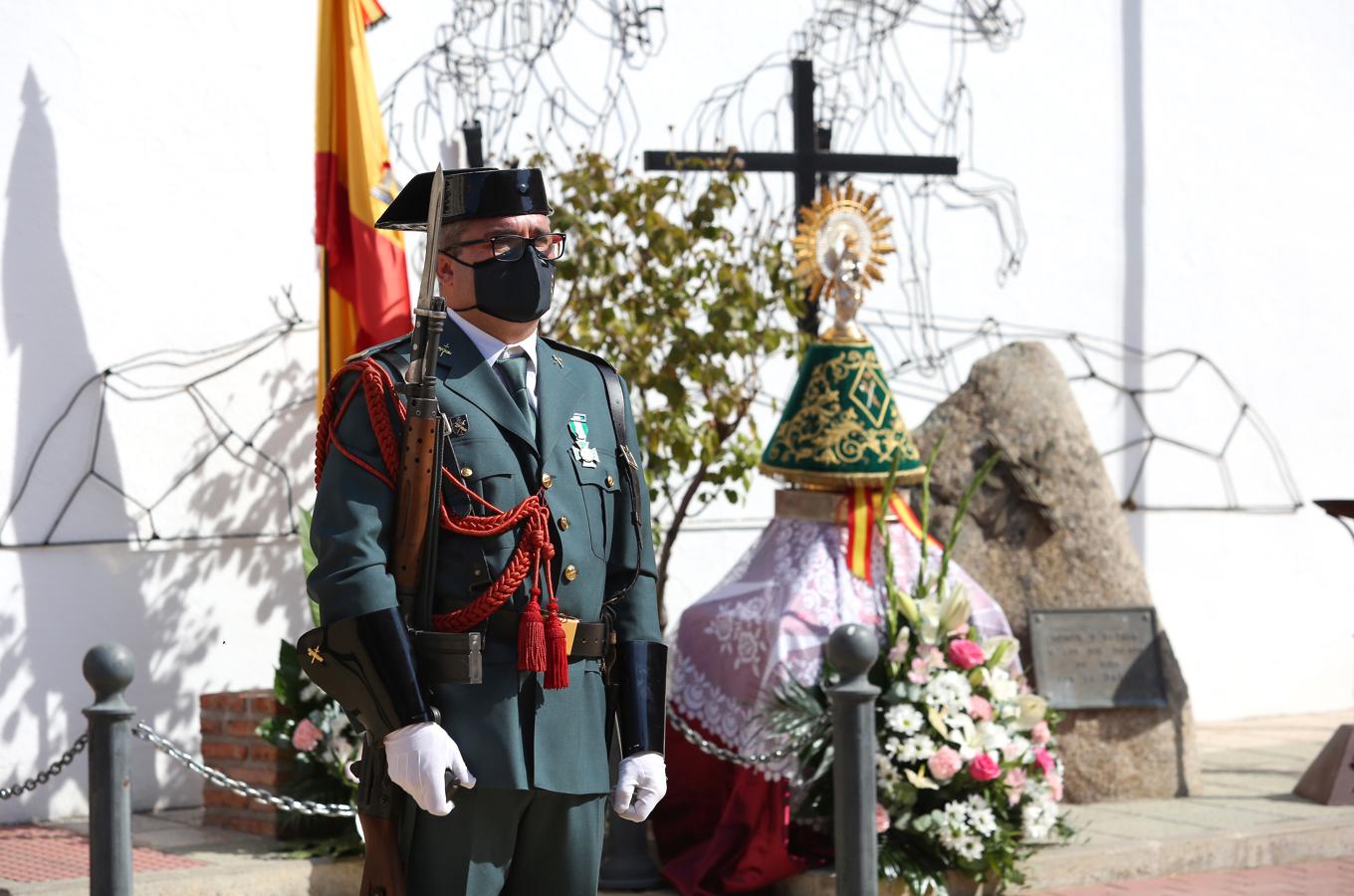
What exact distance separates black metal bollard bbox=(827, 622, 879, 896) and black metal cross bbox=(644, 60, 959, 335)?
7.81 feet

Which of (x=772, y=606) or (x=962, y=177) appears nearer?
(x=772, y=606)

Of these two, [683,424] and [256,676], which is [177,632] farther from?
[683,424]

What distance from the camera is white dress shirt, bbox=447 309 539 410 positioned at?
3.11 meters

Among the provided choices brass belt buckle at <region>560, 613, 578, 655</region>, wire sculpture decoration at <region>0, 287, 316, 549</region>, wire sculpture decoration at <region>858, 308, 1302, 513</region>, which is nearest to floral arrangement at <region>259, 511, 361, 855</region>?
wire sculpture decoration at <region>0, 287, 316, 549</region>

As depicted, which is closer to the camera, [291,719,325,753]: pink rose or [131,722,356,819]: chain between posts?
[131,722,356,819]: chain between posts

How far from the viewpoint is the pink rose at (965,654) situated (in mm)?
5332

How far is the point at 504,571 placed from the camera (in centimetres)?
296

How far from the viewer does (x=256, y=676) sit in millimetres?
6633

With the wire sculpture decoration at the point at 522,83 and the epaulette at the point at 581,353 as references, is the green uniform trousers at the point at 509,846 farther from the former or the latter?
the wire sculpture decoration at the point at 522,83

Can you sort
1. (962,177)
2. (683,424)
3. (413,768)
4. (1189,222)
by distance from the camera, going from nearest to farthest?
(413,768) < (683,424) < (962,177) < (1189,222)

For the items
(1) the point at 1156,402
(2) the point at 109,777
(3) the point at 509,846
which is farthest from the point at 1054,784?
(1) the point at 1156,402

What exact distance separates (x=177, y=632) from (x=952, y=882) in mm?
2963

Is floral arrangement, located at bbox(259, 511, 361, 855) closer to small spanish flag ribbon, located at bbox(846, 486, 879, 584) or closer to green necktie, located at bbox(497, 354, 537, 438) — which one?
small spanish flag ribbon, located at bbox(846, 486, 879, 584)

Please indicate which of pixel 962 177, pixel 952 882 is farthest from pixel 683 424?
pixel 962 177
